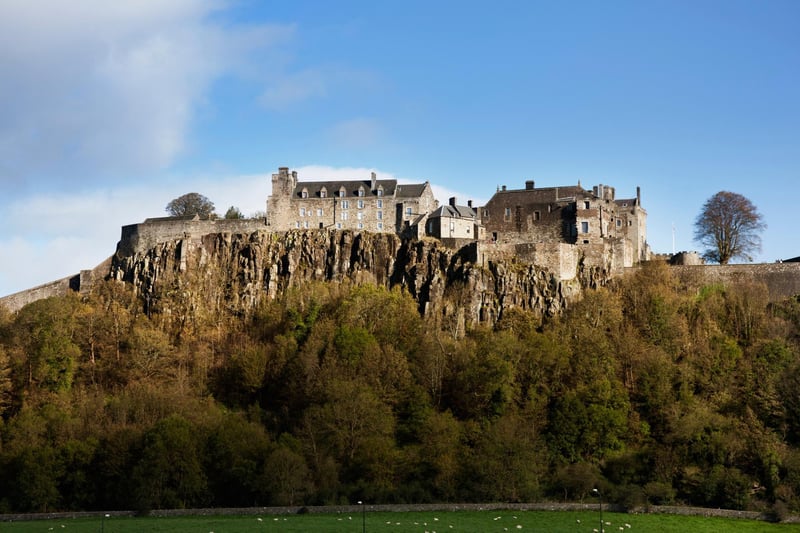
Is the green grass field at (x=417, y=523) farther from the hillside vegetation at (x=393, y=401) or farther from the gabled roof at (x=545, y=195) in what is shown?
the gabled roof at (x=545, y=195)

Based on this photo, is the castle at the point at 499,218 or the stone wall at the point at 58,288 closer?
the castle at the point at 499,218

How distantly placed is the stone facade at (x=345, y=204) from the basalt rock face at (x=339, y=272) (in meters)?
1.91

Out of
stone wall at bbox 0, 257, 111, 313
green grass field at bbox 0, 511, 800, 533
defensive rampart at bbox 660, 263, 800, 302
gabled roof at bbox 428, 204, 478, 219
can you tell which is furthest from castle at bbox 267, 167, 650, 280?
green grass field at bbox 0, 511, 800, 533

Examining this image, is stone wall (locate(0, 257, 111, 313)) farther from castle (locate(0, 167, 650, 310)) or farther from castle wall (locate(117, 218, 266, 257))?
castle wall (locate(117, 218, 266, 257))

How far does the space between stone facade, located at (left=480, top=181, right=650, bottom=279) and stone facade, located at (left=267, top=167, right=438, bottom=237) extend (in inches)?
216

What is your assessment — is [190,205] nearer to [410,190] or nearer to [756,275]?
[410,190]

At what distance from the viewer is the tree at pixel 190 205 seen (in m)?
89.0

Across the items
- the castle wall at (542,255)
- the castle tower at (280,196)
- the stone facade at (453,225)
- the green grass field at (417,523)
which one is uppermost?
the castle tower at (280,196)

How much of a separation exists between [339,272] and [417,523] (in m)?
31.3

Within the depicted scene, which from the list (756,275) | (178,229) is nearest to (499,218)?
(756,275)

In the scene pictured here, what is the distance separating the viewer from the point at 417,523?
42281 millimetres

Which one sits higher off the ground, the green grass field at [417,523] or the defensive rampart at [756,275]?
the defensive rampart at [756,275]

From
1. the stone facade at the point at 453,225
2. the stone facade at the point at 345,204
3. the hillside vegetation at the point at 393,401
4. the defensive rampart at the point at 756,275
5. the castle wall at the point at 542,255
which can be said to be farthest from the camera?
the stone facade at the point at 345,204

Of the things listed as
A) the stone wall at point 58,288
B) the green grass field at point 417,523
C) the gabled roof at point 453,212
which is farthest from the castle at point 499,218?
the green grass field at point 417,523
